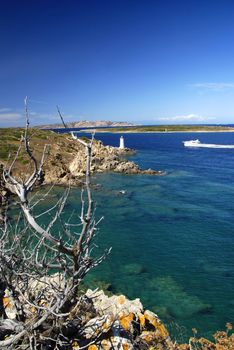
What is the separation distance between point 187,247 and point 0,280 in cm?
2372

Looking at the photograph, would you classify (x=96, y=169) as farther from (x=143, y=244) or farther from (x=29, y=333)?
(x=29, y=333)

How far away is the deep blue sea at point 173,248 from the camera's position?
22125mm

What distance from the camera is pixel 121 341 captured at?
10516 mm

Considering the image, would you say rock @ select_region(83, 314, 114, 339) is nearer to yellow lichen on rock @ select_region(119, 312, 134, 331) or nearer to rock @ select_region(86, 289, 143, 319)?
yellow lichen on rock @ select_region(119, 312, 134, 331)

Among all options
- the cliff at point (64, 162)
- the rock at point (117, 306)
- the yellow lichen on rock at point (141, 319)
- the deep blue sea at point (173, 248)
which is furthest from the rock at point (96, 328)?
the cliff at point (64, 162)

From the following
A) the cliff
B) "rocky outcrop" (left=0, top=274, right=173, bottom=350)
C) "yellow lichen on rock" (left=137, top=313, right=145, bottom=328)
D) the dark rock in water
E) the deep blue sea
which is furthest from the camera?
the cliff

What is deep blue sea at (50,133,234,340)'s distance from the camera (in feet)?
72.6

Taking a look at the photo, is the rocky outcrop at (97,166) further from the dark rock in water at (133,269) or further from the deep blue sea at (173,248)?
the dark rock in water at (133,269)

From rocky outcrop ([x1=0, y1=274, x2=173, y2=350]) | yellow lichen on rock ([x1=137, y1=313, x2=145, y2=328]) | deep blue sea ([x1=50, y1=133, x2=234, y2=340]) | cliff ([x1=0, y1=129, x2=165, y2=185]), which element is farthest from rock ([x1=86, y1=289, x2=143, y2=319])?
cliff ([x1=0, y1=129, x2=165, y2=185])

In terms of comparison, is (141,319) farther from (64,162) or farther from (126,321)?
(64,162)

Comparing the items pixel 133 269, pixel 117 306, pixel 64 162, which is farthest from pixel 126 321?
pixel 64 162

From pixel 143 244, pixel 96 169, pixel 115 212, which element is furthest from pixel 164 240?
pixel 96 169

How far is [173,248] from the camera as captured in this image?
3102cm

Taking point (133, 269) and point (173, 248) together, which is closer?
point (133, 269)
